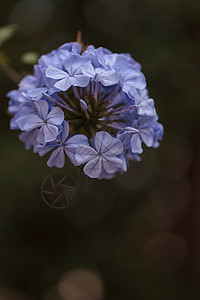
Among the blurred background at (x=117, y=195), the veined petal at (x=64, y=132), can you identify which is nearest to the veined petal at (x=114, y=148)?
the veined petal at (x=64, y=132)

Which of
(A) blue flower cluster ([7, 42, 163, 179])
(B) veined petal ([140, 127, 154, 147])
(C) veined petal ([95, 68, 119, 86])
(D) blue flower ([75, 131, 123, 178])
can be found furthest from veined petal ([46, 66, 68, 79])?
(B) veined petal ([140, 127, 154, 147])

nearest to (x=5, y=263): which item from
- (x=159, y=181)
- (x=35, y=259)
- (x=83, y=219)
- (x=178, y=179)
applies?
(x=35, y=259)

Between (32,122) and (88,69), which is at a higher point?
A: (88,69)

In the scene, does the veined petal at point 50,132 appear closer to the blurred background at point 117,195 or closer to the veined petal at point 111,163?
the veined petal at point 111,163

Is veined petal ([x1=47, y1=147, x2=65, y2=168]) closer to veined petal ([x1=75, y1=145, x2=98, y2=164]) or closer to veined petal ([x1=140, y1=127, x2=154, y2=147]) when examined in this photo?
veined petal ([x1=75, y1=145, x2=98, y2=164])

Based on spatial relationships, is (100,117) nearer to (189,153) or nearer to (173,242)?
(189,153)

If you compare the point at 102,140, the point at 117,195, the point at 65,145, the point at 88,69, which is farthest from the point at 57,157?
the point at 117,195

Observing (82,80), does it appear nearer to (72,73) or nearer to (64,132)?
(72,73)
